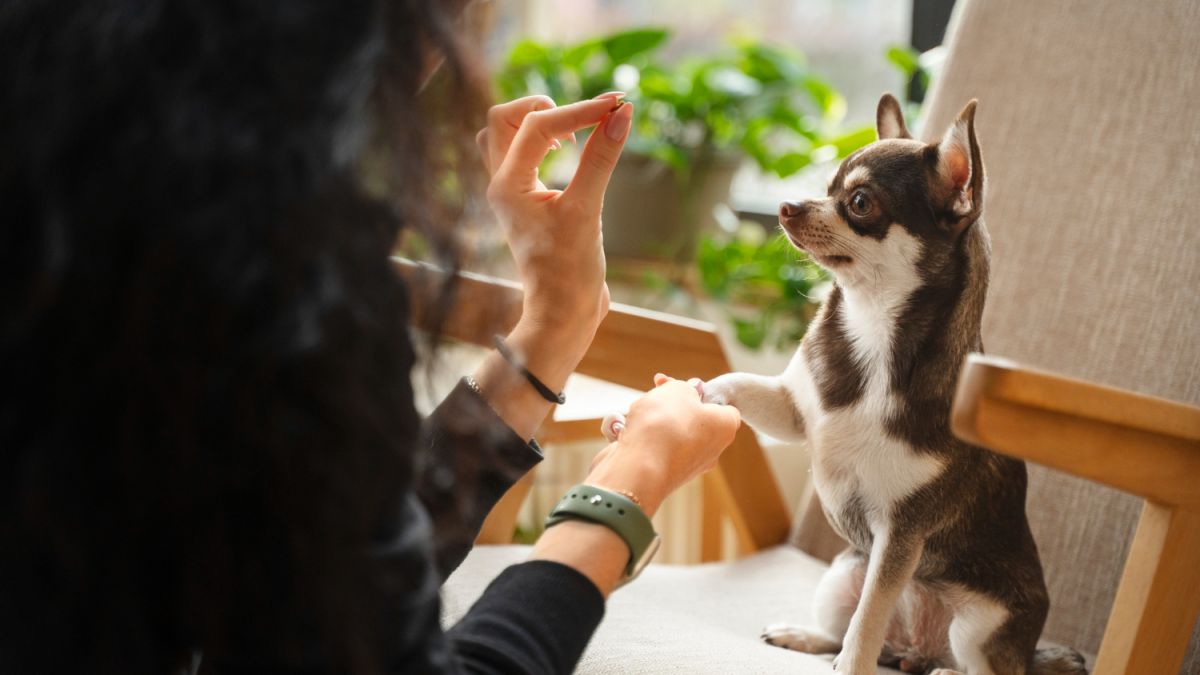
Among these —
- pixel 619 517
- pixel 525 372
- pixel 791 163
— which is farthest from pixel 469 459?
pixel 791 163

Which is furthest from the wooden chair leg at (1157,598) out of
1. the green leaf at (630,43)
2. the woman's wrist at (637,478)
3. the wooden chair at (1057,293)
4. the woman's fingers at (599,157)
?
the green leaf at (630,43)

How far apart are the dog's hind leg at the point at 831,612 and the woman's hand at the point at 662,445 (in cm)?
23

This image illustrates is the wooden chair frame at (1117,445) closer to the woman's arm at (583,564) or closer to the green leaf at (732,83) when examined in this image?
the woman's arm at (583,564)

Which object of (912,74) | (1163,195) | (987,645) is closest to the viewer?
(987,645)

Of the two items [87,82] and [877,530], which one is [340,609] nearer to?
[87,82]

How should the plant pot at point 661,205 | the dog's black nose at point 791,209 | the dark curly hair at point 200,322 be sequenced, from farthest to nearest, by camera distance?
the plant pot at point 661,205
the dog's black nose at point 791,209
the dark curly hair at point 200,322

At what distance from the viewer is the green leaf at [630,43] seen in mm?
1973

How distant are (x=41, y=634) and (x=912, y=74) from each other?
1434 mm

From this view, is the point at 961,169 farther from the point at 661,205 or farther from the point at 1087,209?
the point at 661,205

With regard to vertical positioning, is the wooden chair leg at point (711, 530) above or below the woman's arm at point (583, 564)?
below

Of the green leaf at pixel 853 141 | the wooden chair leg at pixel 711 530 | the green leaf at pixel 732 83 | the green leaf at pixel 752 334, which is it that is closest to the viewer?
the green leaf at pixel 853 141

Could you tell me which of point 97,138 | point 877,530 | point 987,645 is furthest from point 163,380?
point 987,645

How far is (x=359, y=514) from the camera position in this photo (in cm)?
49

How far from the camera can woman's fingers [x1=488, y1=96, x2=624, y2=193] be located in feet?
2.56
